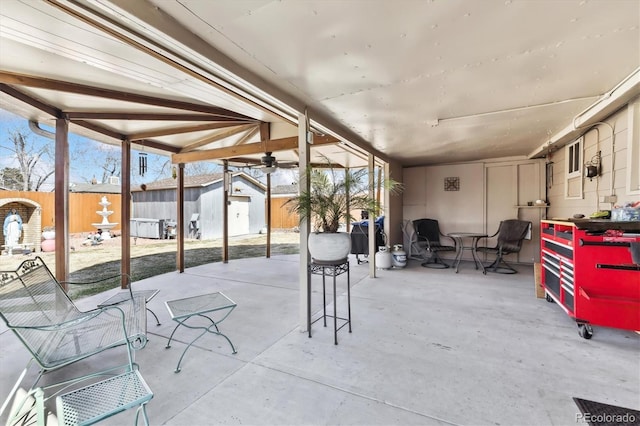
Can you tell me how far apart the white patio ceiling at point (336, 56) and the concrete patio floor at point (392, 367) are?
84.6 inches

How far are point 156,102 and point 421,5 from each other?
2820mm

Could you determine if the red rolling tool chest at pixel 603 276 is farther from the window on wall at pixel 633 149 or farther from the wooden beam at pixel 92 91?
the wooden beam at pixel 92 91

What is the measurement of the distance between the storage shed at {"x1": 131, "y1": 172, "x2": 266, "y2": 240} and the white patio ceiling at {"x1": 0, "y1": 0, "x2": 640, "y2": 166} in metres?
8.78

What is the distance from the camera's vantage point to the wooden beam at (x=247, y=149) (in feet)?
14.3

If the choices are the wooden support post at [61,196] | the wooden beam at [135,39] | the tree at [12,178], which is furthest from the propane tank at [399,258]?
the tree at [12,178]

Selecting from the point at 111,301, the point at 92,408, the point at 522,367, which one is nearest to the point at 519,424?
the point at 522,367

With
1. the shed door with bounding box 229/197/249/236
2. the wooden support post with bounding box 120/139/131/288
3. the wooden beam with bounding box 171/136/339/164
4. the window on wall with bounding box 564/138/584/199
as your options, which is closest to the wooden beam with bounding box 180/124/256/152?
the wooden beam with bounding box 171/136/339/164

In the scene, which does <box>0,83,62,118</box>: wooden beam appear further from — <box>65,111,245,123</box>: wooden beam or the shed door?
the shed door

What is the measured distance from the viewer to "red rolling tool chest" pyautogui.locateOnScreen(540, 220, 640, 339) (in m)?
2.32

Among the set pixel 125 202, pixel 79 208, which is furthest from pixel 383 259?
pixel 79 208

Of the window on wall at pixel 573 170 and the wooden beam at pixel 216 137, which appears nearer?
the window on wall at pixel 573 170

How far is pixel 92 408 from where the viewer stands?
1271mm

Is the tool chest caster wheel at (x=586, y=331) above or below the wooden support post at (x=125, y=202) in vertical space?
below

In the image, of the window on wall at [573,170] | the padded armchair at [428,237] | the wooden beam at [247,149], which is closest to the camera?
the window on wall at [573,170]
